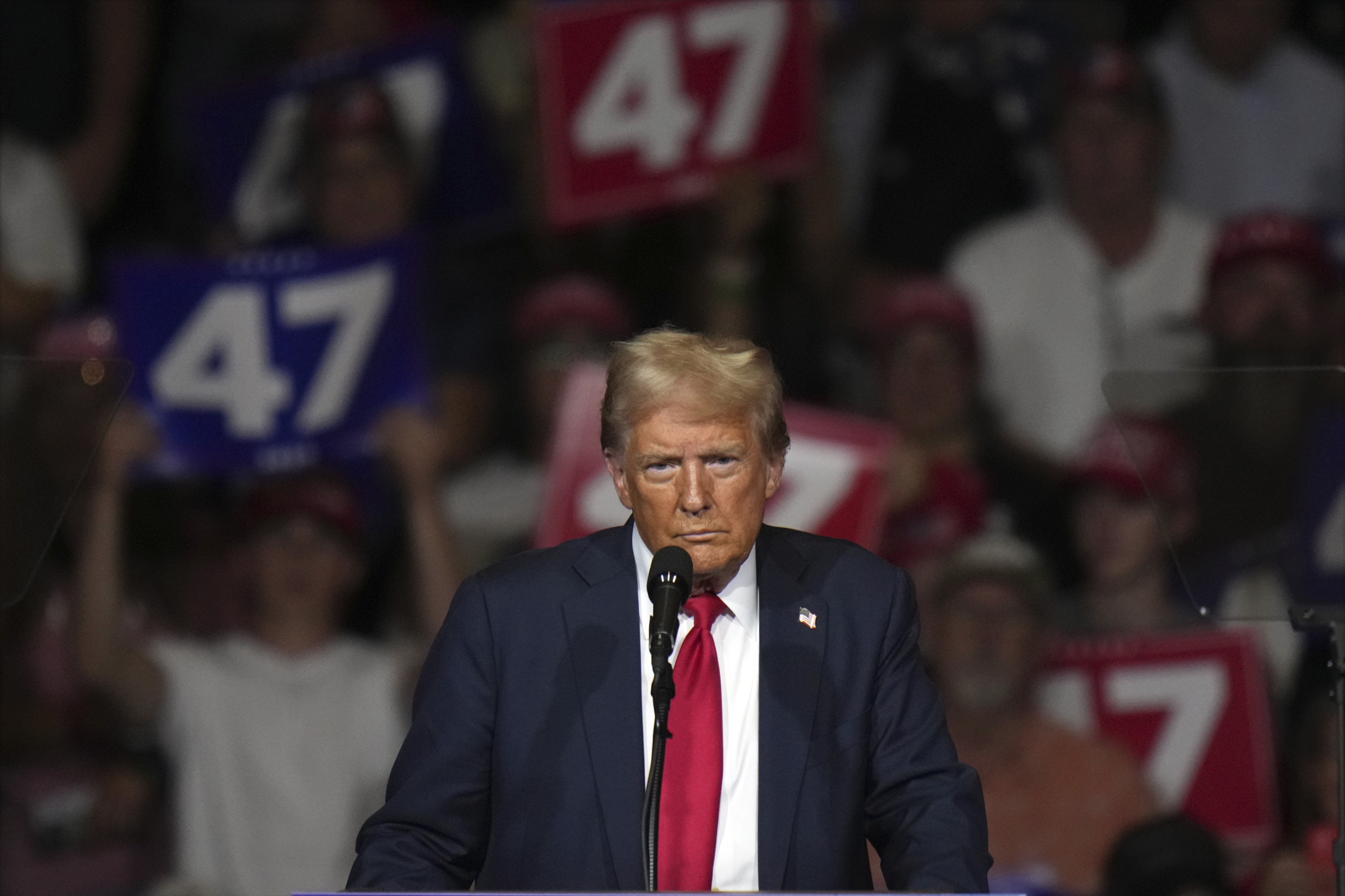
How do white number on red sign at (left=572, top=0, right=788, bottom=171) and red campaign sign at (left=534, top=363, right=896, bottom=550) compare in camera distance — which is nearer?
red campaign sign at (left=534, top=363, right=896, bottom=550)

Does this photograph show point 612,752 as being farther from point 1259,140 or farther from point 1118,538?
point 1259,140

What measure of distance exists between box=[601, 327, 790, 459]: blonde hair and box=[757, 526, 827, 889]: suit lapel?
188 millimetres

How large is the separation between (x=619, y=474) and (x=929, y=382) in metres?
2.90

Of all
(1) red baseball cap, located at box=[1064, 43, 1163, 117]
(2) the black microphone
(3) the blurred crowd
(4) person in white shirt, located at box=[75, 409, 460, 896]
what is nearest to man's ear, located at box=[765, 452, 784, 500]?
(2) the black microphone

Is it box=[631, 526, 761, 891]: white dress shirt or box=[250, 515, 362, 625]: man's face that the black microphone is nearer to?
box=[631, 526, 761, 891]: white dress shirt

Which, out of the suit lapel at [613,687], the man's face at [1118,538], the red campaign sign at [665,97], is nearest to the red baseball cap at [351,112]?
the red campaign sign at [665,97]

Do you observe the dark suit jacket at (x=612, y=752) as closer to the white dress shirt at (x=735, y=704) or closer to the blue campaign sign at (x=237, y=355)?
the white dress shirt at (x=735, y=704)

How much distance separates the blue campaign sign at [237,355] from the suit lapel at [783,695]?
8.34 ft

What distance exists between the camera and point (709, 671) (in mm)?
2219

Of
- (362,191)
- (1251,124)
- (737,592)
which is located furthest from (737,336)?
(737,592)

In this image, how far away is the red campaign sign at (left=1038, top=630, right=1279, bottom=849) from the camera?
4.59m

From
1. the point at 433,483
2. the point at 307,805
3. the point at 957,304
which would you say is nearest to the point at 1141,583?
the point at 957,304

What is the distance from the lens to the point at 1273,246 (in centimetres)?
486

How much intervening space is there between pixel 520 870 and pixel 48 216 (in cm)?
349
